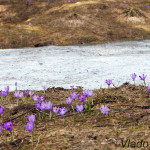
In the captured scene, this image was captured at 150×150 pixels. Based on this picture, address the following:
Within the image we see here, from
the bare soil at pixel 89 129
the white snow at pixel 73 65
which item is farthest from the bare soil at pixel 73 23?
the bare soil at pixel 89 129

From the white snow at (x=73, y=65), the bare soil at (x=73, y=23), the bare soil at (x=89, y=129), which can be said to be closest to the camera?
the bare soil at (x=89, y=129)

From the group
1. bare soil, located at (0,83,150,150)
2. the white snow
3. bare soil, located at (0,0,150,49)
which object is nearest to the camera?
bare soil, located at (0,83,150,150)

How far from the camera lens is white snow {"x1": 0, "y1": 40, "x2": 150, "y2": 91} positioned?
5.25 metres

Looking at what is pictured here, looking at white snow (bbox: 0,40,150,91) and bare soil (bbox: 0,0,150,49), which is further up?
bare soil (bbox: 0,0,150,49)

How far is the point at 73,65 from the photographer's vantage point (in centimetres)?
662

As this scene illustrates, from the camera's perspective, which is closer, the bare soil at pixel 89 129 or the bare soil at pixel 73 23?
the bare soil at pixel 89 129

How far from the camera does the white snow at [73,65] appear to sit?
5.25 m

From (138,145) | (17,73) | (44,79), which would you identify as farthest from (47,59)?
(138,145)

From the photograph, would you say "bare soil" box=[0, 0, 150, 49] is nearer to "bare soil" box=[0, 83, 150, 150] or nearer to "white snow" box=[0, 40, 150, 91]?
Result: "white snow" box=[0, 40, 150, 91]

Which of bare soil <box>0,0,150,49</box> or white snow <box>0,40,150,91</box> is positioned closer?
white snow <box>0,40,150,91</box>

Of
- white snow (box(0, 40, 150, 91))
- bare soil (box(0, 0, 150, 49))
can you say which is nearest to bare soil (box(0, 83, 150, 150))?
white snow (box(0, 40, 150, 91))

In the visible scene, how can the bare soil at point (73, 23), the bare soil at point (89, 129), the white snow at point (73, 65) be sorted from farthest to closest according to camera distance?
the bare soil at point (73, 23) → the white snow at point (73, 65) → the bare soil at point (89, 129)

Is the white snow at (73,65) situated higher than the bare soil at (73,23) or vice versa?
the bare soil at (73,23)

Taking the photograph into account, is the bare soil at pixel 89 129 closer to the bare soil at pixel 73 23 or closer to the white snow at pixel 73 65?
the white snow at pixel 73 65
